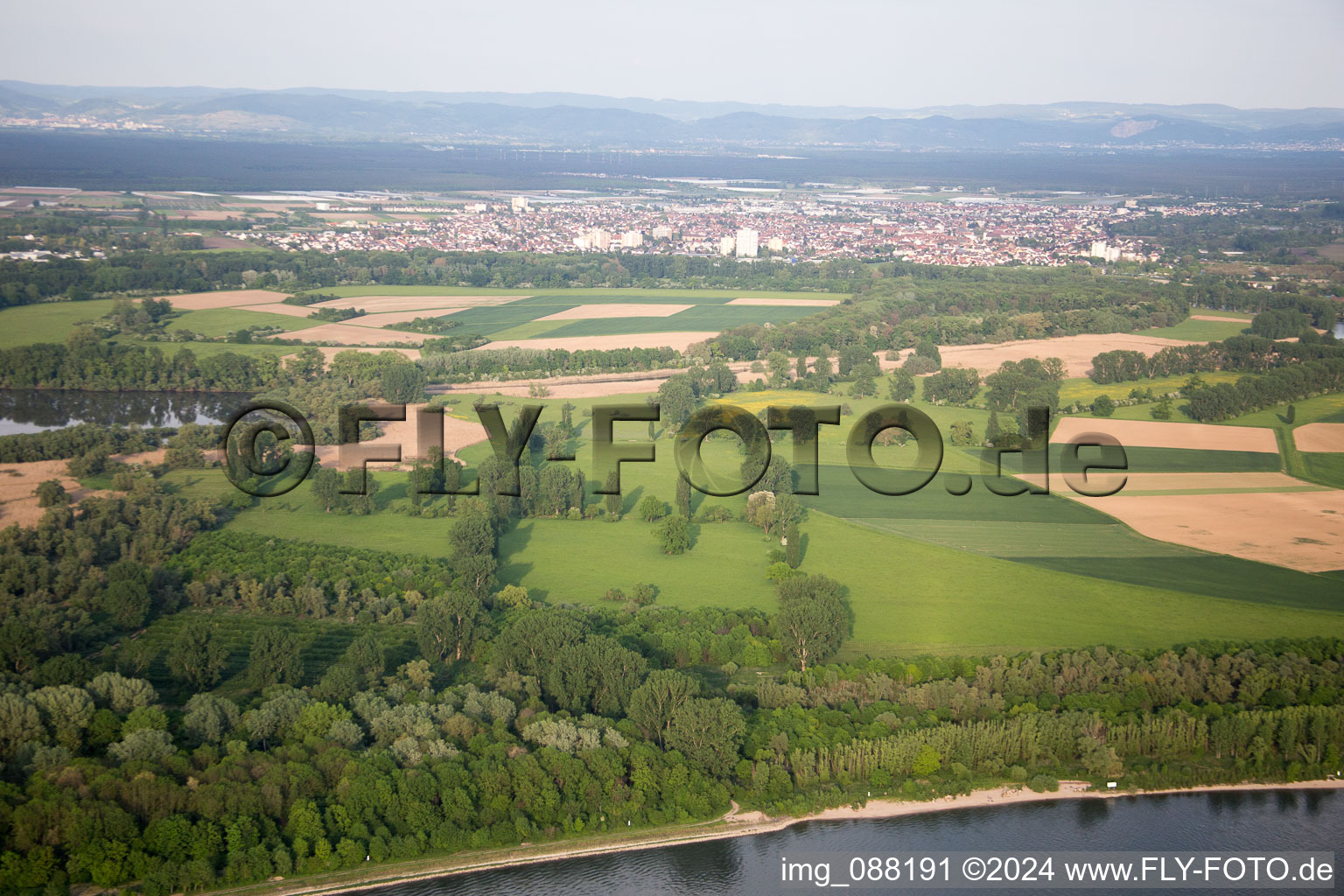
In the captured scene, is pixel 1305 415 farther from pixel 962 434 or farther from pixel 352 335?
pixel 352 335

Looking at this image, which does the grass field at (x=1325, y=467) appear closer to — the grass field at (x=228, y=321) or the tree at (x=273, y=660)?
the tree at (x=273, y=660)

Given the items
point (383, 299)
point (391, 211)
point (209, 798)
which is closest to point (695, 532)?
point (209, 798)

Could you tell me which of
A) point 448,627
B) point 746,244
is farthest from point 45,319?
point 746,244

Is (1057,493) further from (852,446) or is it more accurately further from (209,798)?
(209,798)

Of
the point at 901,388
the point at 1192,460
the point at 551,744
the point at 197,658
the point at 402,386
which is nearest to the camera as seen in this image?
the point at 551,744

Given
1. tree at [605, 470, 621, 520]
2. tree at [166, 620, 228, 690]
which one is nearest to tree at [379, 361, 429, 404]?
tree at [605, 470, 621, 520]

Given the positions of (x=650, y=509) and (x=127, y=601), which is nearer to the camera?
(x=127, y=601)

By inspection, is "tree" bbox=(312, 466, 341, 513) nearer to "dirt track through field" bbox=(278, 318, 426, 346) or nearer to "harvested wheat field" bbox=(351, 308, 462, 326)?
"dirt track through field" bbox=(278, 318, 426, 346)
